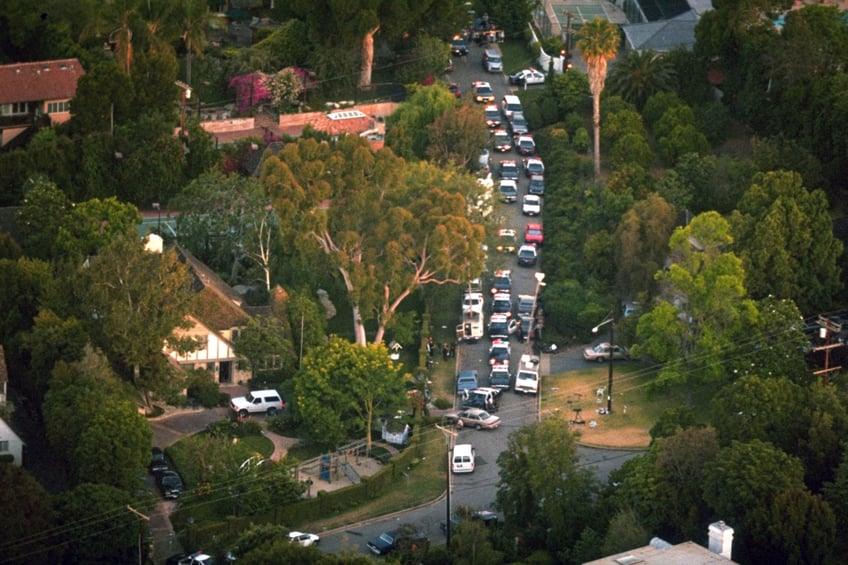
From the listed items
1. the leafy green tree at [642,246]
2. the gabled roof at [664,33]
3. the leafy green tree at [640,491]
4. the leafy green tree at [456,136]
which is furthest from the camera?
the gabled roof at [664,33]

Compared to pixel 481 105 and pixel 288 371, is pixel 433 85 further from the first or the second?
pixel 288 371

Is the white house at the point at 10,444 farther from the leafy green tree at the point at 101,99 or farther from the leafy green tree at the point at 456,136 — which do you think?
the leafy green tree at the point at 456,136

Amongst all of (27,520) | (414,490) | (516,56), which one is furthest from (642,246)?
(516,56)

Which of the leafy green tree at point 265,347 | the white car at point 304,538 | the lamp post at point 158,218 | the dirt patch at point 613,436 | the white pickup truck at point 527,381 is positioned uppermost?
the lamp post at point 158,218

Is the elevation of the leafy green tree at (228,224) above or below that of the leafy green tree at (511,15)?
below

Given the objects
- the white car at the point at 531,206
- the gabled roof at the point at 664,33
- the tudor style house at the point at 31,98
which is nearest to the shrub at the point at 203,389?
the white car at the point at 531,206
